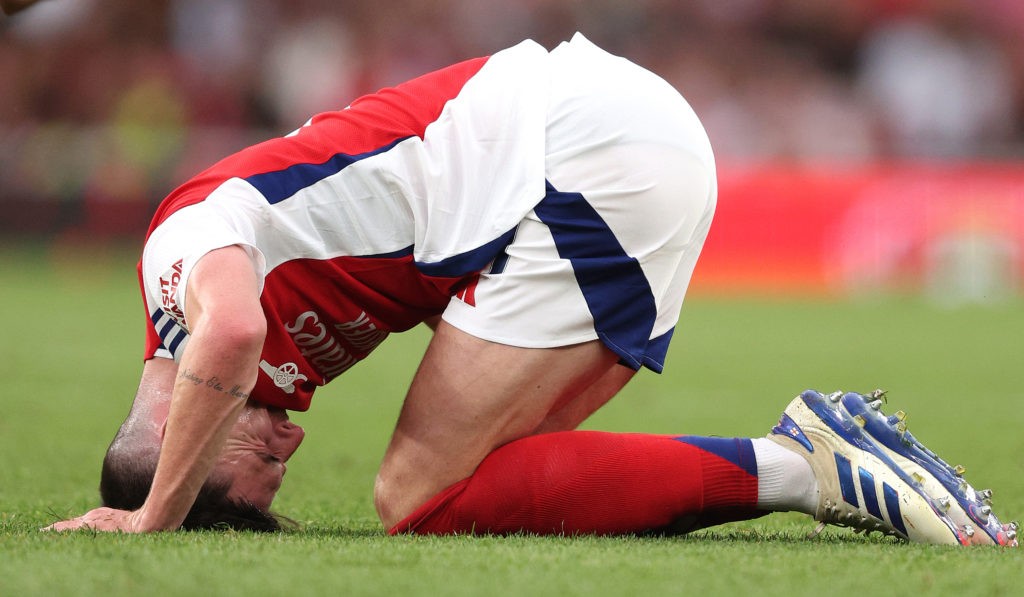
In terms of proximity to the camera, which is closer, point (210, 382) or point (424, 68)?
point (210, 382)

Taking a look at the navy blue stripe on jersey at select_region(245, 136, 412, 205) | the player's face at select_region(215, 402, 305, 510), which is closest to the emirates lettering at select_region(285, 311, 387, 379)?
the player's face at select_region(215, 402, 305, 510)

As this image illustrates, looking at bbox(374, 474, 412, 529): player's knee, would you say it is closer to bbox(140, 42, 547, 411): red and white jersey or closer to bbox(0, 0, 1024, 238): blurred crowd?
bbox(140, 42, 547, 411): red and white jersey

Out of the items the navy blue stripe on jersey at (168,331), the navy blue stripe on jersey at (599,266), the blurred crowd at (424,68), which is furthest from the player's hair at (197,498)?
the blurred crowd at (424,68)

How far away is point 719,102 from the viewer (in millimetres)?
15531

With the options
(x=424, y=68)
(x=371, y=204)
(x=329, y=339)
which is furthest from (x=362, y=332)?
(x=424, y=68)

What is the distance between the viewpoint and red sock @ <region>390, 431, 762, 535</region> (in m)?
3.16

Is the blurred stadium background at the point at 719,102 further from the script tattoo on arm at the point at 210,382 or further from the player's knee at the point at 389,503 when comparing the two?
the script tattoo on arm at the point at 210,382

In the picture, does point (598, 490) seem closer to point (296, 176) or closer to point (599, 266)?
point (599, 266)

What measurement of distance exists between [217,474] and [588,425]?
9.39ft

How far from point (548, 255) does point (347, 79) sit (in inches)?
482

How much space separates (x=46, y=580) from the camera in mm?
2516

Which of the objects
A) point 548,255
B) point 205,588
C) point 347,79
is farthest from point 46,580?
point 347,79

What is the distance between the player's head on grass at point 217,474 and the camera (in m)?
3.19

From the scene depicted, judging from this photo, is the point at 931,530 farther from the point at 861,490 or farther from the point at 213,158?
the point at 213,158
